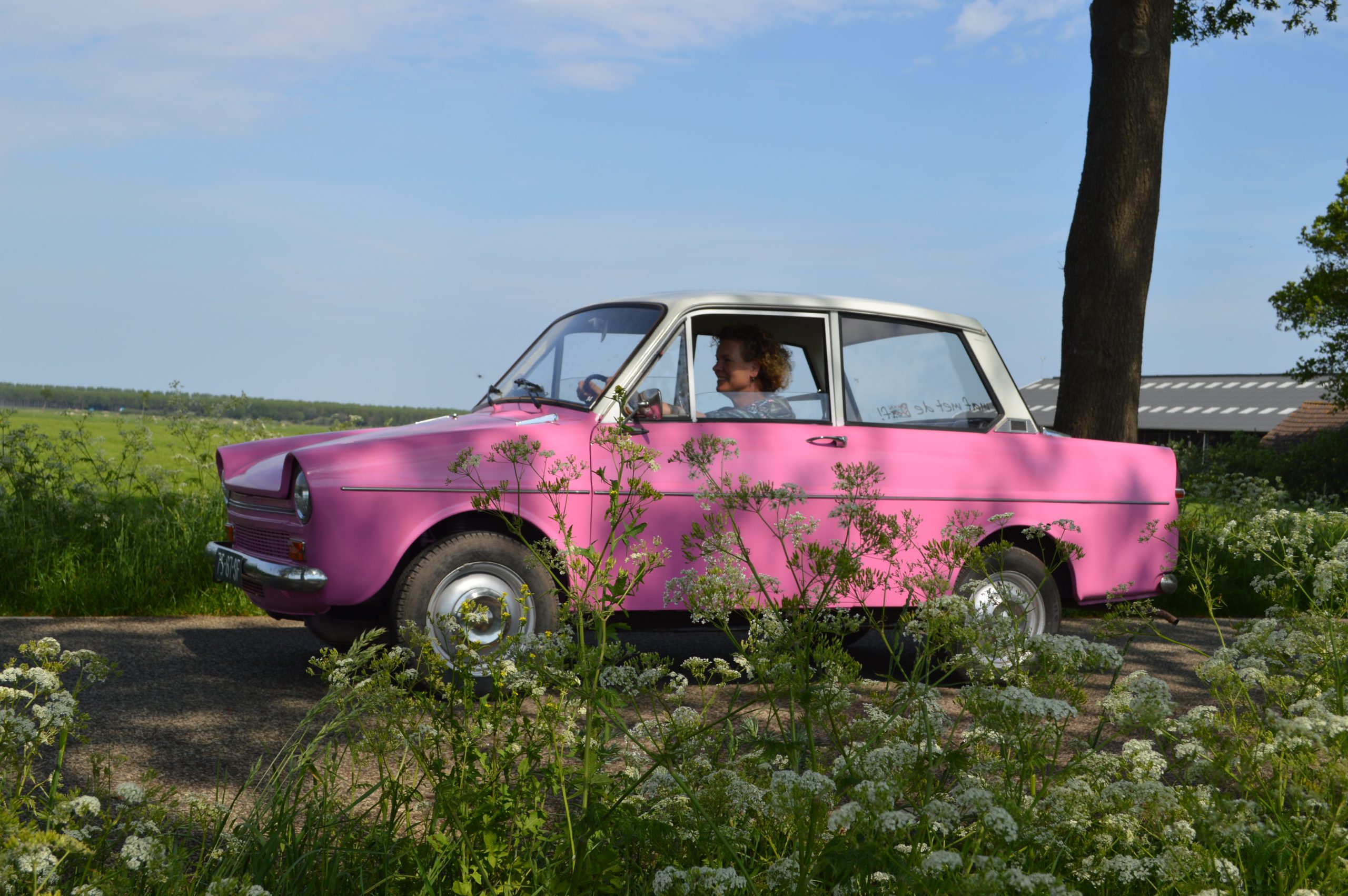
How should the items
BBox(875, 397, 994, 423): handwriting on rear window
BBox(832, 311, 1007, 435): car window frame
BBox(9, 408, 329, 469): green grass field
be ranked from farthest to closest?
BBox(9, 408, 329, 469): green grass field < BBox(875, 397, 994, 423): handwriting on rear window < BBox(832, 311, 1007, 435): car window frame

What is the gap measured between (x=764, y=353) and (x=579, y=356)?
984mm

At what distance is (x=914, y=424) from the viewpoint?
6.20m

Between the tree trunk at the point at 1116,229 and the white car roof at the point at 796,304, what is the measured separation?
3.36m

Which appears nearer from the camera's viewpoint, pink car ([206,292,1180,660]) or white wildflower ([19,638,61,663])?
white wildflower ([19,638,61,663])

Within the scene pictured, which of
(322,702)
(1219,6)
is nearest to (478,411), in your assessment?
(322,702)

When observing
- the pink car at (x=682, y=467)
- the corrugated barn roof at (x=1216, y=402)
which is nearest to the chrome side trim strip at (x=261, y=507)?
the pink car at (x=682, y=467)

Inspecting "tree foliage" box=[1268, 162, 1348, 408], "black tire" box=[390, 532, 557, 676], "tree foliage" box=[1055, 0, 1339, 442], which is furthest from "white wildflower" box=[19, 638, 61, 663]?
"tree foliage" box=[1268, 162, 1348, 408]

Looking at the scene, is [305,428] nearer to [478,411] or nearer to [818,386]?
[478,411]

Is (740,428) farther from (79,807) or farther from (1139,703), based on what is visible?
(79,807)

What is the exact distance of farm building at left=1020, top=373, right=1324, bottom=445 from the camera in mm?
50500

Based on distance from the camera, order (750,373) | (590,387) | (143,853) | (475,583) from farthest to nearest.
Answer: (750,373)
(590,387)
(475,583)
(143,853)

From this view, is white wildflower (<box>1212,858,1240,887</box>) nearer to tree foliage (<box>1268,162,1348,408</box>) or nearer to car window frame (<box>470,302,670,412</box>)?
car window frame (<box>470,302,670,412</box>)

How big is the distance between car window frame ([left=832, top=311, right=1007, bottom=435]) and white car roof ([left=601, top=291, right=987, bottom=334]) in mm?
23

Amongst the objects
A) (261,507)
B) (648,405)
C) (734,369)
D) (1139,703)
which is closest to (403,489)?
(261,507)
